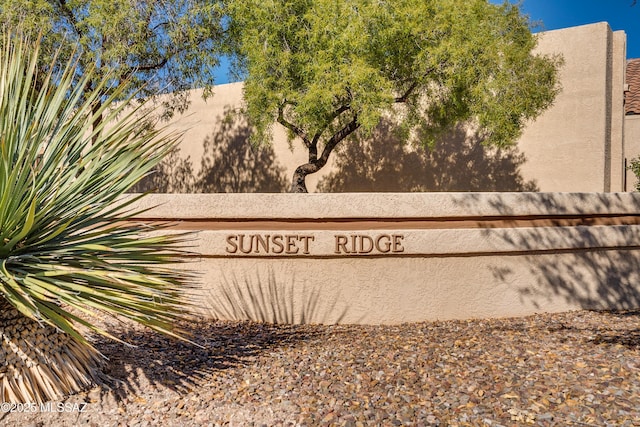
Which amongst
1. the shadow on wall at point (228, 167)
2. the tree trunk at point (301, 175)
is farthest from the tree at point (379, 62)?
the shadow on wall at point (228, 167)

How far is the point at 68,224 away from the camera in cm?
386

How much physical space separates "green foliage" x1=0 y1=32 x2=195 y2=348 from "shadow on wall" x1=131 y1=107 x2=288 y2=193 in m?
13.5

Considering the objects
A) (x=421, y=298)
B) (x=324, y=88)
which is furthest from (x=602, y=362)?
(x=324, y=88)

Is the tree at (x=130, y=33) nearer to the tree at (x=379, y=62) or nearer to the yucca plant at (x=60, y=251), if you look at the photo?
the tree at (x=379, y=62)

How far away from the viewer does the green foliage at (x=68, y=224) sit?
3.81 meters

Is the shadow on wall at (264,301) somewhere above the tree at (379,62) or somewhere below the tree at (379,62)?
below

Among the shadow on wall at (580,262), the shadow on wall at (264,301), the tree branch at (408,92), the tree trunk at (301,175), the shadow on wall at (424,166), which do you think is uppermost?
the tree branch at (408,92)

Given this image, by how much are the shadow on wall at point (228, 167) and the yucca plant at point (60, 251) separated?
13.5m

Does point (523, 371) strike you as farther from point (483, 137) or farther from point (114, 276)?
point (483, 137)

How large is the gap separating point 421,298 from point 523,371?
245 cm

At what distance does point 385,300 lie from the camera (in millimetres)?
7430

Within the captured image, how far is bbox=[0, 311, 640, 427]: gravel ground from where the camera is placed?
432 cm

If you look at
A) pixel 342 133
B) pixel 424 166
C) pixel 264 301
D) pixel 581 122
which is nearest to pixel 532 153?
pixel 581 122

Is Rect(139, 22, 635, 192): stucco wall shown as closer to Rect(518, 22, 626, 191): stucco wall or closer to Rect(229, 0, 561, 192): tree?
Rect(518, 22, 626, 191): stucco wall
